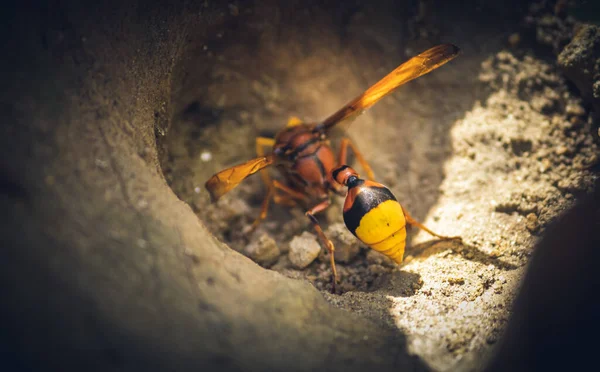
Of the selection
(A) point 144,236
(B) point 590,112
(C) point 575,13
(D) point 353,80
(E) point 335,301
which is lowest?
(E) point 335,301

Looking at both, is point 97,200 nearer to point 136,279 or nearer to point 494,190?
point 136,279

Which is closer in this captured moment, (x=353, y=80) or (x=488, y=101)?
(x=488, y=101)

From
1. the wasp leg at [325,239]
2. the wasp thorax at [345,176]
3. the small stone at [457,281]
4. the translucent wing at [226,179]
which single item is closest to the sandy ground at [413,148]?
the small stone at [457,281]

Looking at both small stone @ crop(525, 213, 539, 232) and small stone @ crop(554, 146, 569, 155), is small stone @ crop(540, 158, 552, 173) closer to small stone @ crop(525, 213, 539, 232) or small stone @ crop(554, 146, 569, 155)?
small stone @ crop(554, 146, 569, 155)

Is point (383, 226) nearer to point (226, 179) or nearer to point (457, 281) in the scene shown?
point (457, 281)

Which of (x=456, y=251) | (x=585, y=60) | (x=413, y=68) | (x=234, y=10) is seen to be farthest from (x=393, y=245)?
(x=234, y=10)

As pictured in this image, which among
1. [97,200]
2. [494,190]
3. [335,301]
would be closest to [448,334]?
[335,301]
